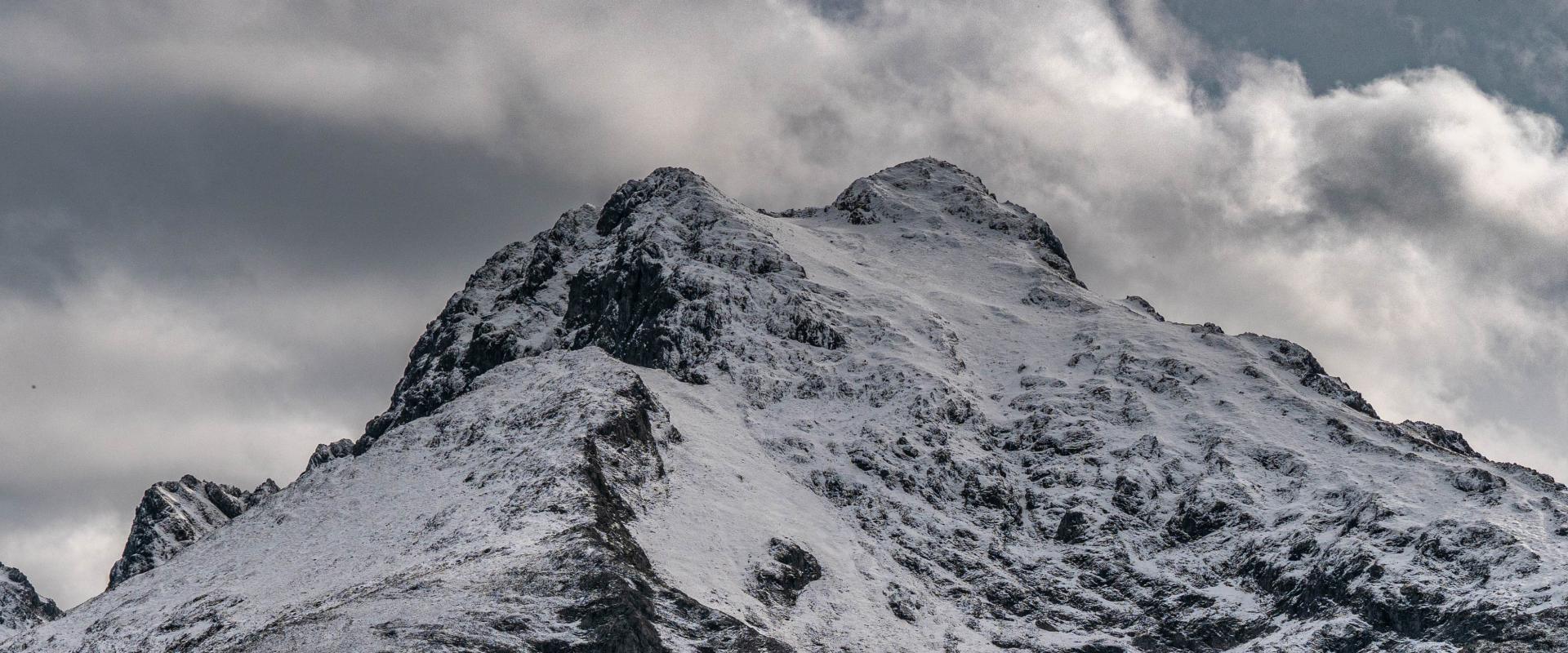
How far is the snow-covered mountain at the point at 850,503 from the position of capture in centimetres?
10375

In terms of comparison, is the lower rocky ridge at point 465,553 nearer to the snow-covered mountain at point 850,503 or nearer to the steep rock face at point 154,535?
the snow-covered mountain at point 850,503

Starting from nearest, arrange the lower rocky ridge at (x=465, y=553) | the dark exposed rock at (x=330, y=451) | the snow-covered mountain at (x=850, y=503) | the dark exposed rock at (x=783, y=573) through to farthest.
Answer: the lower rocky ridge at (x=465, y=553) < the snow-covered mountain at (x=850, y=503) < the dark exposed rock at (x=783, y=573) < the dark exposed rock at (x=330, y=451)

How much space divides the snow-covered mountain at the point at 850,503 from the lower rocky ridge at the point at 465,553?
29cm

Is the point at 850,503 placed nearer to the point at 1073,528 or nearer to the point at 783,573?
the point at 783,573

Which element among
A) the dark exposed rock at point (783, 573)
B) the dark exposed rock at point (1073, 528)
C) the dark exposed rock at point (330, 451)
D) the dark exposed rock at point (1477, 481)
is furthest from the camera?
the dark exposed rock at point (330, 451)

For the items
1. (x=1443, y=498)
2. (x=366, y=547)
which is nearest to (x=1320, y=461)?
(x=1443, y=498)

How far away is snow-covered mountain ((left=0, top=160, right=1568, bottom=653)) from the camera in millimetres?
103750

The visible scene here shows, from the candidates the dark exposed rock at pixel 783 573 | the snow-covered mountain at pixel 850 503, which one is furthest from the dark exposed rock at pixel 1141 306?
the dark exposed rock at pixel 783 573

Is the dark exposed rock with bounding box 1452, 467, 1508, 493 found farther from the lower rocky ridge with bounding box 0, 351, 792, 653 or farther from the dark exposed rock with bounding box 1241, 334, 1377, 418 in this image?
the lower rocky ridge with bounding box 0, 351, 792, 653

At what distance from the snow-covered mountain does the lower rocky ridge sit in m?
0.29

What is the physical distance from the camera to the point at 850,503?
130 m

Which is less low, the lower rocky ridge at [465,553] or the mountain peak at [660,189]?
the mountain peak at [660,189]

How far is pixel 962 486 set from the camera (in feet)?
442

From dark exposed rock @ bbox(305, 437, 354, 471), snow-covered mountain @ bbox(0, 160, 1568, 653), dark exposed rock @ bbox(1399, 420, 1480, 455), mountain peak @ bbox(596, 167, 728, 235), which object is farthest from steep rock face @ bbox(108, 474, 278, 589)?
dark exposed rock @ bbox(1399, 420, 1480, 455)
